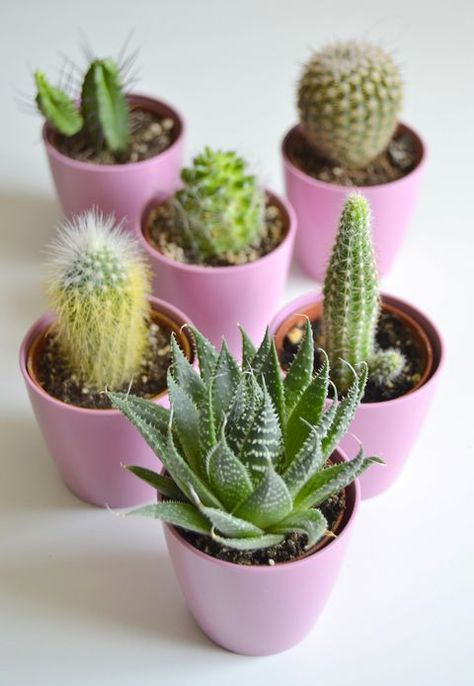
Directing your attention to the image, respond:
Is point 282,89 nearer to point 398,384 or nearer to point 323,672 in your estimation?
point 398,384

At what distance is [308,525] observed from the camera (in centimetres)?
113

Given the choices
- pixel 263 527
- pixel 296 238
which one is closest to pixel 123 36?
pixel 296 238

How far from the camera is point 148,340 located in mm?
1513

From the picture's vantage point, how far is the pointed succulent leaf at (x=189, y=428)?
3.92ft

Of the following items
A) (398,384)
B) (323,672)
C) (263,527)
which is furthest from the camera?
(398,384)

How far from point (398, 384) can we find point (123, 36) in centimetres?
132

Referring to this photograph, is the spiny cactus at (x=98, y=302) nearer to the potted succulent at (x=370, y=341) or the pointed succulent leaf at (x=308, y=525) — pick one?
the potted succulent at (x=370, y=341)

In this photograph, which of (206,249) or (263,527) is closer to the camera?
(263,527)

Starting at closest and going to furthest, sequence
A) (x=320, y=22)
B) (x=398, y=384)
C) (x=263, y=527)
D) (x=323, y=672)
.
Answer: (x=263, y=527), (x=323, y=672), (x=398, y=384), (x=320, y=22)

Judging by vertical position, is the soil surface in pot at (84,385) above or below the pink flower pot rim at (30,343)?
below

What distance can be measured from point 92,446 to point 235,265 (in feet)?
1.42

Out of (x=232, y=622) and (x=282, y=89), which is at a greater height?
(x=282, y=89)

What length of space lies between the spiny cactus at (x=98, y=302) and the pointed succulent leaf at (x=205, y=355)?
18cm

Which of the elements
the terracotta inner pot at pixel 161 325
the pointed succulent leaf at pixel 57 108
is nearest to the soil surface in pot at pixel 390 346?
the terracotta inner pot at pixel 161 325
